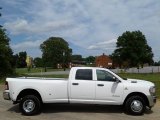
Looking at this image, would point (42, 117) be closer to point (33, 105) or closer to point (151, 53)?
point (33, 105)

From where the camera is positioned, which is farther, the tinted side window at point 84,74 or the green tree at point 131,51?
the green tree at point 131,51

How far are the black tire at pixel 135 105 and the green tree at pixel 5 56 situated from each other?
83.9 feet

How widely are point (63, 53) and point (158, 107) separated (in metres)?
110

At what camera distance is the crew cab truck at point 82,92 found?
12.8m

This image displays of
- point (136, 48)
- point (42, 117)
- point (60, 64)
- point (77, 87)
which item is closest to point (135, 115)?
point (77, 87)

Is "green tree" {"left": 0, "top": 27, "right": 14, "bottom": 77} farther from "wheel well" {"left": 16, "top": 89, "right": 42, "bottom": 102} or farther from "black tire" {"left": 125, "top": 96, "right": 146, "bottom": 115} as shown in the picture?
"black tire" {"left": 125, "top": 96, "right": 146, "bottom": 115}

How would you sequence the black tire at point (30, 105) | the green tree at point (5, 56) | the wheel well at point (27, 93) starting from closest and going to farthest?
1. the black tire at point (30, 105)
2. the wheel well at point (27, 93)
3. the green tree at point (5, 56)

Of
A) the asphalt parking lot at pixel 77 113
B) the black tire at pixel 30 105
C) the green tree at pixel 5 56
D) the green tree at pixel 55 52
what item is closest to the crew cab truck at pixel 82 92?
the black tire at pixel 30 105

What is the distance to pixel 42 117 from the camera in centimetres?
1228

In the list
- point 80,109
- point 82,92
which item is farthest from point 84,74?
point 80,109

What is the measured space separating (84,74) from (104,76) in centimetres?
73

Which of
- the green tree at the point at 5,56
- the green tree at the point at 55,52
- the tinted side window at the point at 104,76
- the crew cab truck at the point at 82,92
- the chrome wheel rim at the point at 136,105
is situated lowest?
the chrome wheel rim at the point at 136,105

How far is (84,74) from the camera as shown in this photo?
13.1 metres

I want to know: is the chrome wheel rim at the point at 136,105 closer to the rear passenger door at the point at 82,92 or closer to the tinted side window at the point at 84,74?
the rear passenger door at the point at 82,92
